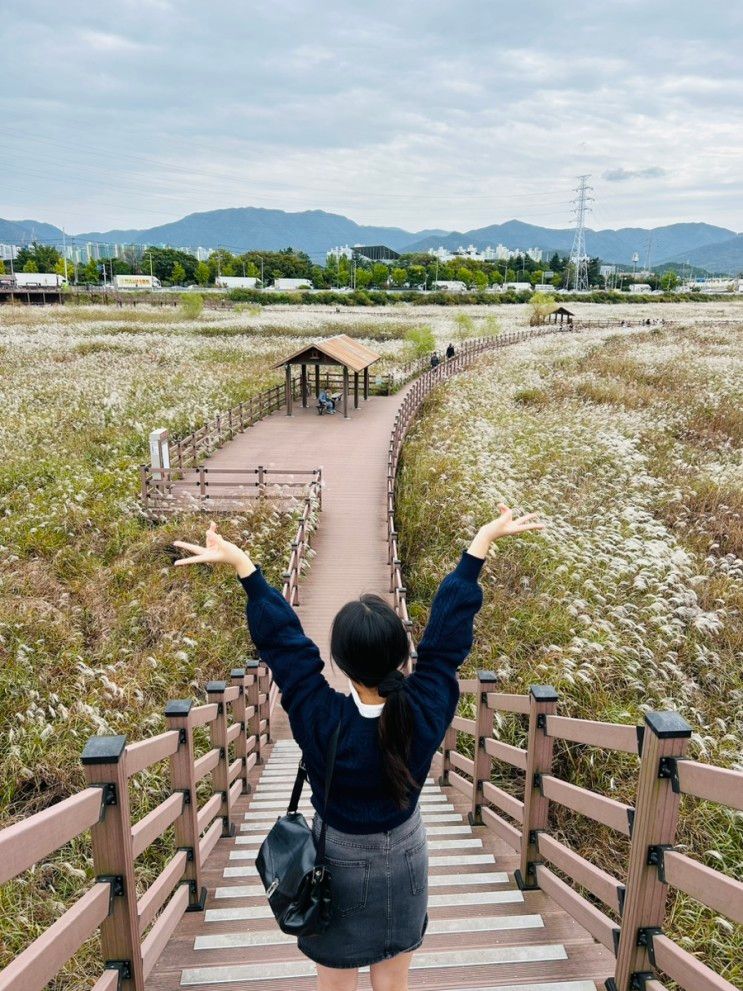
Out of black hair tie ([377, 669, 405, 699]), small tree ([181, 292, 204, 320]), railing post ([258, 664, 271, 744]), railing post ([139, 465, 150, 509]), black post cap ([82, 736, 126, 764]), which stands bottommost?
railing post ([258, 664, 271, 744])

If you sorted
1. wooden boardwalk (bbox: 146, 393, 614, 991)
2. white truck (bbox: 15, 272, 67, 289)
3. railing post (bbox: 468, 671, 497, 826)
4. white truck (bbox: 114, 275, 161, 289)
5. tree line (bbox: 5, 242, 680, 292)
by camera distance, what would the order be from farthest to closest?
tree line (bbox: 5, 242, 680, 292)
white truck (bbox: 114, 275, 161, 289)
white truck (bbox: 15, 272, 67, 289)
railing post (bbox: 468, 671, 497, 826)
wooden boardwalk (bbox: 146, 393, 614, 991)

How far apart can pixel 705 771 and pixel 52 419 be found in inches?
865

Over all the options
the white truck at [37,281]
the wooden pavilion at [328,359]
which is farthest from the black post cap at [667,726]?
the white truck at [37,281]

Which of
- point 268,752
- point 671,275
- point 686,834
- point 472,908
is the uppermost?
point 671,275

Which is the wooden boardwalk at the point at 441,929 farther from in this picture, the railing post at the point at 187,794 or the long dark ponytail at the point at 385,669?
the long dark ponytail at the point at 385,669

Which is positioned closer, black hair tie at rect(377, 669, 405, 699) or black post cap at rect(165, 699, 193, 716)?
black hair tie at rect(377, 669, 405, 699)

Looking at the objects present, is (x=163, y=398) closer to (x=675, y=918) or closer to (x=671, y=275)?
(x=675, y=918)

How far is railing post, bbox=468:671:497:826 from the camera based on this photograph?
473 centimetres

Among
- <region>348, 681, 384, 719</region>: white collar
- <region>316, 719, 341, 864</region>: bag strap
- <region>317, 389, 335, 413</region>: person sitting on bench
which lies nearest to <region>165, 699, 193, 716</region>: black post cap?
<region>316, 719, 341, 864</region>: bag strap

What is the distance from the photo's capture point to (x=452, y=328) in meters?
55.8

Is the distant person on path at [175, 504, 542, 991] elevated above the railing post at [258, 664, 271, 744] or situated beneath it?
elevated above

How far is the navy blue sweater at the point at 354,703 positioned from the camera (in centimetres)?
215

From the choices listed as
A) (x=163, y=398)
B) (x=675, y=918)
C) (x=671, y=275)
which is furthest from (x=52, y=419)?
(x=671, y=275)

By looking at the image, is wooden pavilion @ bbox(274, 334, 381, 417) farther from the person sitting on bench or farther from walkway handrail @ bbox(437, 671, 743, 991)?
walkway handrail @ bbox(437, 671, 743, 991)
